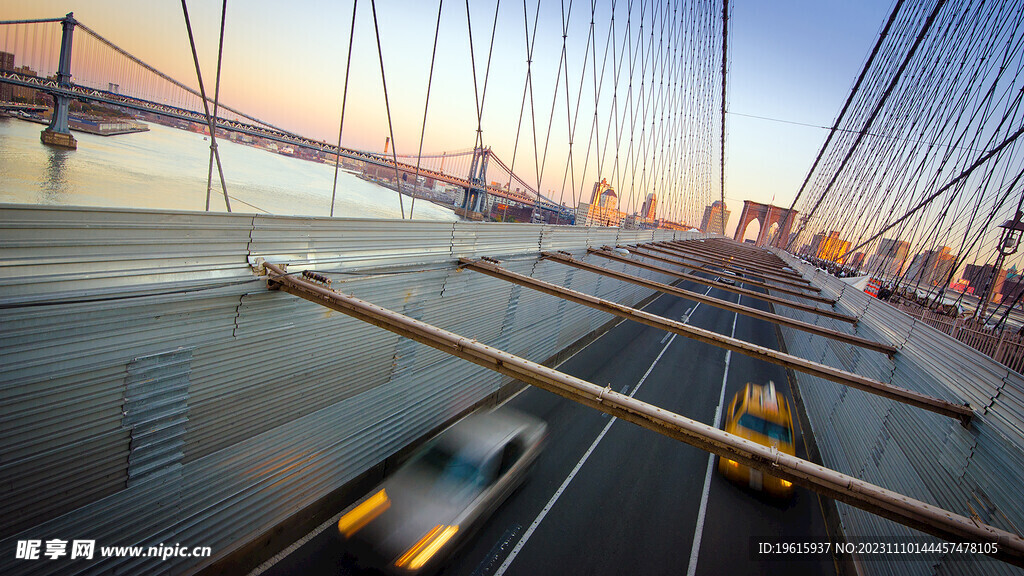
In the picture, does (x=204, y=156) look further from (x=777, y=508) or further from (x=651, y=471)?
(x=777, y=508)

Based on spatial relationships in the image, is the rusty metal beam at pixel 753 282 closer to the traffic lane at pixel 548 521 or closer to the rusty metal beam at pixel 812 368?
the traffic lane at pixel 548 521

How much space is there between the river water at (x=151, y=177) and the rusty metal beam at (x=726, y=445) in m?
2.60

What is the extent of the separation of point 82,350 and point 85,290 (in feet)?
1.75

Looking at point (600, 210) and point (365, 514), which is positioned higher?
point (600, 210)

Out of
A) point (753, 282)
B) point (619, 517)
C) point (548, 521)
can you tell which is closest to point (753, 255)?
point (753, 282)

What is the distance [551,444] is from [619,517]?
208 cm

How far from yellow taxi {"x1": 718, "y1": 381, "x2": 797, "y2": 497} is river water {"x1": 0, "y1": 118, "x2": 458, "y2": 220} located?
919 centimetres

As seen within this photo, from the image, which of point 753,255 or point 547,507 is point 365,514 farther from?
point 753,255

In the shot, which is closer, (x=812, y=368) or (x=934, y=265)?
(x=812, y=368)

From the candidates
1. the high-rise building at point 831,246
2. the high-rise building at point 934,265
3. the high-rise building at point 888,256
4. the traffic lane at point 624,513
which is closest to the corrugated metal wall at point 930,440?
the traffic lane at point 624,513

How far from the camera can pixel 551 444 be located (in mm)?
8727

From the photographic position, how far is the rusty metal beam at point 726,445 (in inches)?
107

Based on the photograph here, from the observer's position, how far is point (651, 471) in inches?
332

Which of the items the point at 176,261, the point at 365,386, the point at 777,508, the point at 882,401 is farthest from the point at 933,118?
the point at 176,261
